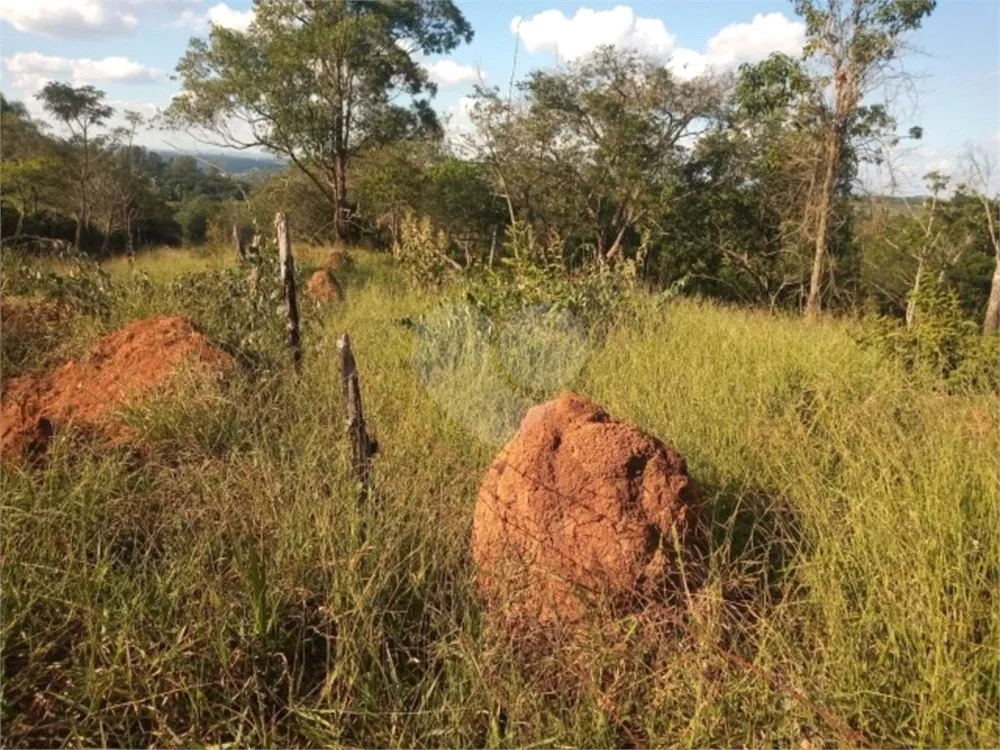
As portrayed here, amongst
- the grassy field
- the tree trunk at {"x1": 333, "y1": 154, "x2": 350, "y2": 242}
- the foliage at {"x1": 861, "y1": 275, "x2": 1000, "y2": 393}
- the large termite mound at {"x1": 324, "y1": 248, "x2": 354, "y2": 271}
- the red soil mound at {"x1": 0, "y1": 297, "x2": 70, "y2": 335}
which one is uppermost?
the tree trunk at {"x1": 333, "y1": 154, "x2": 350, "y2": 242}

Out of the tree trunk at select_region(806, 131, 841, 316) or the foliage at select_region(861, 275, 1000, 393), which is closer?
the foliage at select_region(861, 275, 1000, 393)

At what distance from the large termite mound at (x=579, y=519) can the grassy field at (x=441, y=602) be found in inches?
4.6

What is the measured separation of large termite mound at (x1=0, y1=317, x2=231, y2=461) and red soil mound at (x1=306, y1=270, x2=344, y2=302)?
11.4 feet

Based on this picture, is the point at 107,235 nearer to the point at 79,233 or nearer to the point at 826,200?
the point at 79,233

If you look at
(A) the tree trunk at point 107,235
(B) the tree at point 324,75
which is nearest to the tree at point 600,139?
(B) the tree at point 324,75

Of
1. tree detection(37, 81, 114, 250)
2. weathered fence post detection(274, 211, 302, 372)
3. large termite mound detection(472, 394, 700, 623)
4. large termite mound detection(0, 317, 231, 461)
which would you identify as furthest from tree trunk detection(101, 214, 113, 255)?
large termite mound detection(472, 394, 700, 623)

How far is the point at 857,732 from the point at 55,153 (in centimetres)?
2051

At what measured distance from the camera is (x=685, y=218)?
18.5 meters

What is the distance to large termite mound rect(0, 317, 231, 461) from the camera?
10.9 feet

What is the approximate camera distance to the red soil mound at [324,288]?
311 inches

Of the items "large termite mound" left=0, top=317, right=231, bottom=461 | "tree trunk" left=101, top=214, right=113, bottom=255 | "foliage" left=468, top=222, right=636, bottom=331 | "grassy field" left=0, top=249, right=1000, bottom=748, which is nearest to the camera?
"grassy field" left=0, top=249, right=1000, bottom=748

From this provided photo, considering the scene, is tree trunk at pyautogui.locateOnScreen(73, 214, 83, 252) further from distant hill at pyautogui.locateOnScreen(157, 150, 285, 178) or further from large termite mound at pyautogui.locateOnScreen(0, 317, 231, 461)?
large termite mound at pyautogui.locateOnScreen(0, 317, 231, 461)

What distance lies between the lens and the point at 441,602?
2236 mm

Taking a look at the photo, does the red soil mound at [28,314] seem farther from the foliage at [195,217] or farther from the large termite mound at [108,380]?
the foliage at [195,217]
